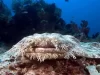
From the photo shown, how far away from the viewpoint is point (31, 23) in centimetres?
1055

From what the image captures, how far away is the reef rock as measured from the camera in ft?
11.3

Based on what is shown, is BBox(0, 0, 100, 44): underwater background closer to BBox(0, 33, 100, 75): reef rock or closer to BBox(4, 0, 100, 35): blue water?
BBox(0, 33, 100, 75): reef rock

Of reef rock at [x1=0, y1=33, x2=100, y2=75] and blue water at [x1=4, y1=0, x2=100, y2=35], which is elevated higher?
blue water at [x1=4, y1=0, x2=100, y2=35]

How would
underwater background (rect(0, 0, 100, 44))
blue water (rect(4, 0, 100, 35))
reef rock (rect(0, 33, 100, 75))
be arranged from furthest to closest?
1. blue water (rect(4, 0, 100, 35))
2. underwater background (rect(0, 0, 100, 44))
3. reef rock (rect(0, 33, 100, 75))

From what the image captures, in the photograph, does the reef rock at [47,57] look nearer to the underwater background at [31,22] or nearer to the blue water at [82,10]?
the underwater background at [31,22]

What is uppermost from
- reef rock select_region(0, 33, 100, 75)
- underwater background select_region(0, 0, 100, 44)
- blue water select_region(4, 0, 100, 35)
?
blue water select_region(4, 0, 100, 35)

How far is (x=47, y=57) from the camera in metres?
3.50

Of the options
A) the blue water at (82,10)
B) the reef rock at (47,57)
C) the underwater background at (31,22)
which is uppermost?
the blue water at (82,10)

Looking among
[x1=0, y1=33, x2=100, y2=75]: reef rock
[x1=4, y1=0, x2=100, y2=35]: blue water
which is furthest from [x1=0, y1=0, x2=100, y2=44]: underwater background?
[x1=4, y1=0, x2=100, y2=35]: blue water

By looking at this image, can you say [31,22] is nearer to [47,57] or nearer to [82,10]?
[47,57]

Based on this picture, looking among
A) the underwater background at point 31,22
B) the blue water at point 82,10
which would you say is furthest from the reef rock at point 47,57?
the blue water at point 82,10

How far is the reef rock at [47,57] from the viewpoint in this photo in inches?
136

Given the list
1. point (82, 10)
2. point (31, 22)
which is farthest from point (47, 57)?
point (82, 10)

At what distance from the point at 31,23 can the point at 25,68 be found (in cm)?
690
